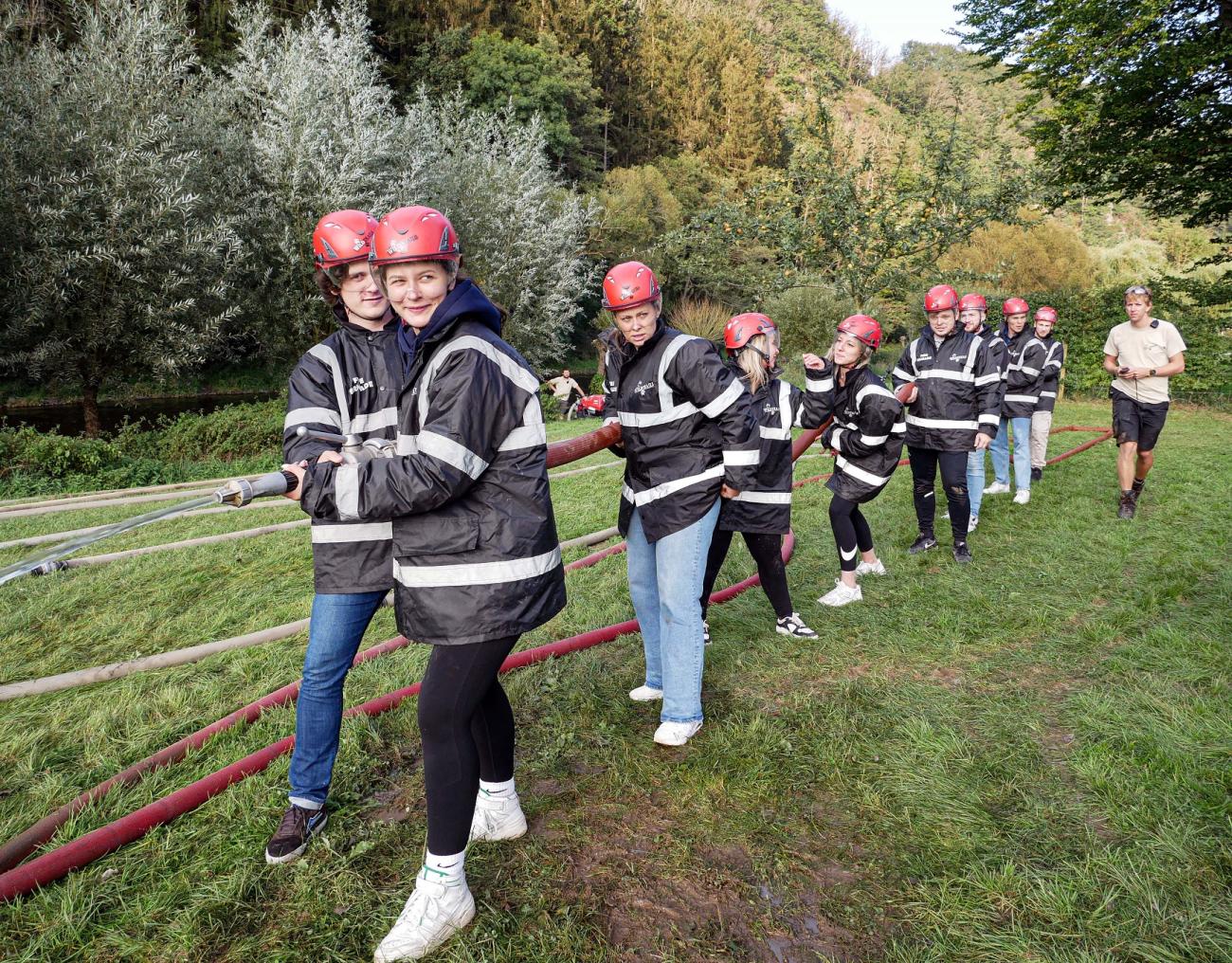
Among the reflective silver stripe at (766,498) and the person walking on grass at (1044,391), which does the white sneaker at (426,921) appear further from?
the person walking on grass at (1044,391)

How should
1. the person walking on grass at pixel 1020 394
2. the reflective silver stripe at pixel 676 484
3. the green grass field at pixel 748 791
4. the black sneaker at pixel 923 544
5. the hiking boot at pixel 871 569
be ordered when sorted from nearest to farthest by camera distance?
the green grass field at pixel 748 791, the reflective silver stripe at pixel 676 484, the hiking boot at pixel 871 569, the black sneaker at pixel 923 544, the person walking on grass at pixel 1020 394

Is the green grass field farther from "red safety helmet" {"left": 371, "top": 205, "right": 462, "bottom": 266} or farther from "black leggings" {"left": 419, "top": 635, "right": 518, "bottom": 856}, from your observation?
"red safety helmet" {"left": 371, "top": 205, "right": 462, "bottom": 266}

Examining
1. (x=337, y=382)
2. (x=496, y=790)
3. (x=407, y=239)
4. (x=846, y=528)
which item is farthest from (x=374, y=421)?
(x=846, y=528)

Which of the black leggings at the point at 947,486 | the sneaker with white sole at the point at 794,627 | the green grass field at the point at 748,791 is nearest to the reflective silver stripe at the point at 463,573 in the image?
the green grass field at the point at 748,791

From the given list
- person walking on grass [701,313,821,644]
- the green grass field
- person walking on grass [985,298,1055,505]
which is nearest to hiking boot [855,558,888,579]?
the green grass field

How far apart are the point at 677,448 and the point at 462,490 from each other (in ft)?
5.22

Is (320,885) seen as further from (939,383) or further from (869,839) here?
(939,383)

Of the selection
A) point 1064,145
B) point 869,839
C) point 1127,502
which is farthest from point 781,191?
point 869,839

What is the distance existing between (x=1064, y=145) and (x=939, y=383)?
14964 millimetres

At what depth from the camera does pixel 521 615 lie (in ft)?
8.12

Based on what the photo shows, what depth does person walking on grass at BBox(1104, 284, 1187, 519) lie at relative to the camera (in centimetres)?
785

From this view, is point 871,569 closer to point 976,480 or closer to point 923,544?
point 923,544

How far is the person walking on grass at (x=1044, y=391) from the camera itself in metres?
9.66

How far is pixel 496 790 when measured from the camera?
302cm
